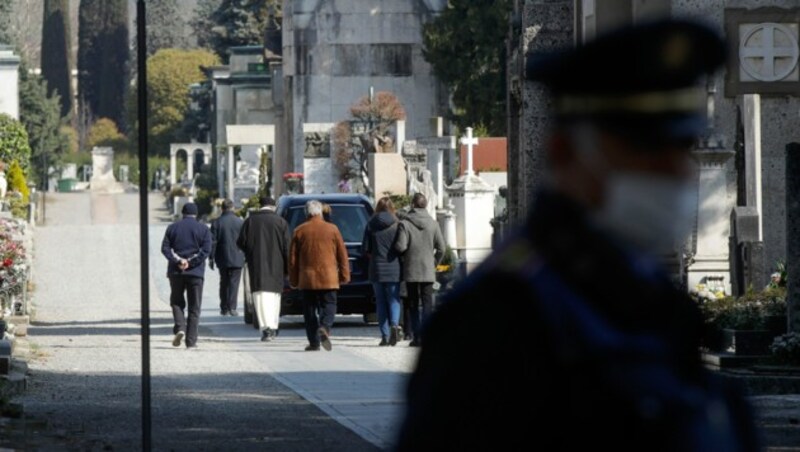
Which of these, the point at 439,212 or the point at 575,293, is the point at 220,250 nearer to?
the point at 439,212

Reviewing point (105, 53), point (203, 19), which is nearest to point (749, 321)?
point (105, 53)

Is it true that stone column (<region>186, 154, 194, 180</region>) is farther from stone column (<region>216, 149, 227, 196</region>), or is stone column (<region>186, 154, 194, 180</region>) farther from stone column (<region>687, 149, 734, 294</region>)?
stone column (<region>687, 149, 734, 294</region>)

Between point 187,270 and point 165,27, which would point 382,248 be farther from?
point 165,27

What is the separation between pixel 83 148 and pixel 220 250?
116322mm

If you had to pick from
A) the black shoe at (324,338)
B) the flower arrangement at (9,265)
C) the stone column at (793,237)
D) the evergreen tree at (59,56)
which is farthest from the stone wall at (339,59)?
the evergreen tree at (59,56)

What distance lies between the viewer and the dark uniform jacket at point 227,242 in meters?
25.6

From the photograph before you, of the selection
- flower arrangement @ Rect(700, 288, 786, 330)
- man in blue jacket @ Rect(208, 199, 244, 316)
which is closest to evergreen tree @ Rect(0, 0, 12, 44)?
man in blue jacket @ Rect(208, 199, 244, 316)

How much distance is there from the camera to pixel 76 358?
19.2 metres

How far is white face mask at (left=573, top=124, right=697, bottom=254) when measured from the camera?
9.16 ft

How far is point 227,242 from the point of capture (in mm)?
25984

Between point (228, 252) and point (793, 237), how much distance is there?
12.4 meters

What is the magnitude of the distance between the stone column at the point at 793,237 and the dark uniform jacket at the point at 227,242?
38.9 feet

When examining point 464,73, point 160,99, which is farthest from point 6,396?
point 160,99

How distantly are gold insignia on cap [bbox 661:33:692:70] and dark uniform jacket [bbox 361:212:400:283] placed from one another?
57.4 feet
